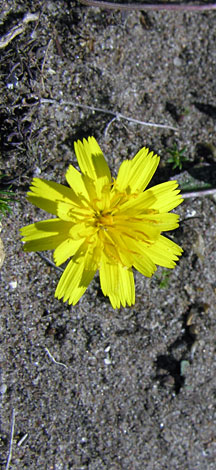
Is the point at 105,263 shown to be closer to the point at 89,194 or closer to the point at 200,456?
the point at 89,194

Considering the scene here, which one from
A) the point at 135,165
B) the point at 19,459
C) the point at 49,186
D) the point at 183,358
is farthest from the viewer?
the point at 183,358

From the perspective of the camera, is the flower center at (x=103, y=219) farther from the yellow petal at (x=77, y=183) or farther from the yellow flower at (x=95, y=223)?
the yellow petal at (x=77, y=183)

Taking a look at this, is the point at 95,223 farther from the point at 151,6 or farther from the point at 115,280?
the point at 151,6

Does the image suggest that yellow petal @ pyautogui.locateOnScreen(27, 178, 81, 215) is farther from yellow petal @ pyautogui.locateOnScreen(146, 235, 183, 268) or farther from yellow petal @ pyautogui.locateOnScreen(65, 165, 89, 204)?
yellow petal @ pyautogui.locateOnScreen(146, 235, 183, 268)

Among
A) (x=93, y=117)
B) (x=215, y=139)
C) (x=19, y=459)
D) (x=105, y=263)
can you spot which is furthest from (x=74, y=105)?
(x=19, y=459)

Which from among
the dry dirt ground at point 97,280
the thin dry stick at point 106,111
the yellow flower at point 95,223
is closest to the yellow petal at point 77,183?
the yellow flower at point 95,223

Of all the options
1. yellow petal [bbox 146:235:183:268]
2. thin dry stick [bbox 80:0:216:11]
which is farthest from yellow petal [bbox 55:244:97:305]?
thin dry stick [bbox 80:0:216:11]

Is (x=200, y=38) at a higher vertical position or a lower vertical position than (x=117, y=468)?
higher
